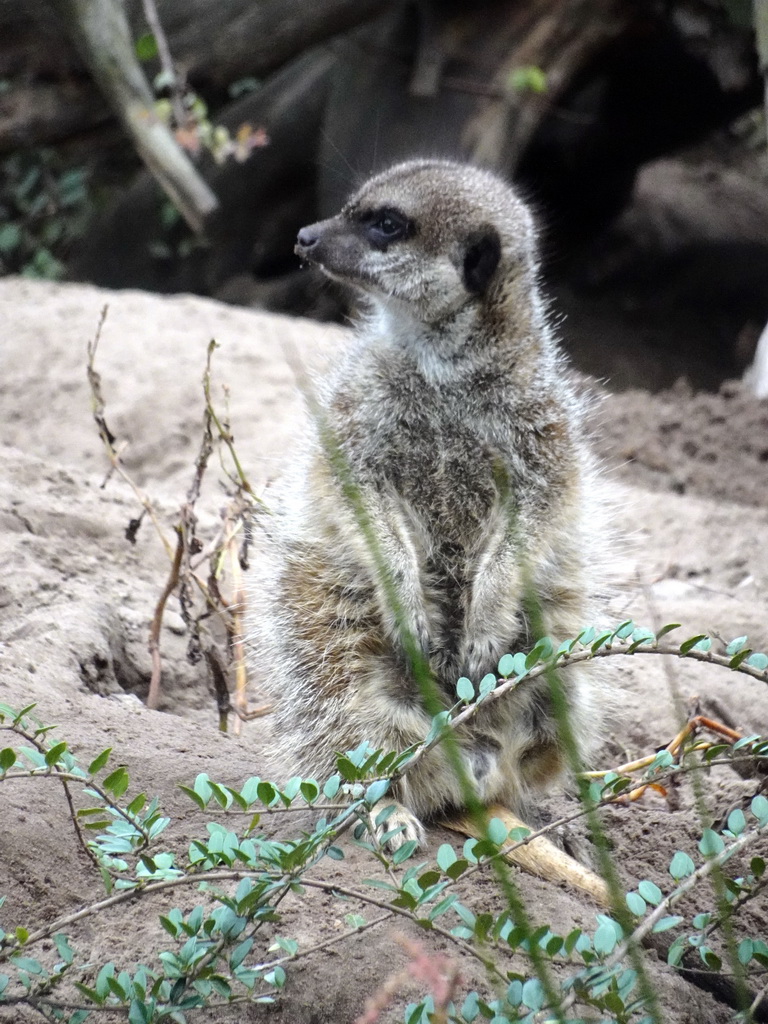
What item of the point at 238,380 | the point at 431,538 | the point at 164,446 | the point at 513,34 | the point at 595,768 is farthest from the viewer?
the point at 513,34

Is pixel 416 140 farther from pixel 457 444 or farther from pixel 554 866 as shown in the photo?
pixel 554 866

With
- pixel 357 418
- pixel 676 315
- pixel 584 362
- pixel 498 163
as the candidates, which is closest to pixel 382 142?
pixel 498 163

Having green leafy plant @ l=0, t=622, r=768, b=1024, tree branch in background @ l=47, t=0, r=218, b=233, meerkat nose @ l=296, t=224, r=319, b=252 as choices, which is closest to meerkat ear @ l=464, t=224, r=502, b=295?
meerkat nose @ l=296, t=224, r=319, b=252

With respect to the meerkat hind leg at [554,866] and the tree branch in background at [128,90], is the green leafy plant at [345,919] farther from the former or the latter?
the tree branch in background at [128,90]

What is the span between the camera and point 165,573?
329cm

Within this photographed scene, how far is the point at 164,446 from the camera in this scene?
4.23 m

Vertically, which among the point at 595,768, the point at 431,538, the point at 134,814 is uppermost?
the point at 134,814

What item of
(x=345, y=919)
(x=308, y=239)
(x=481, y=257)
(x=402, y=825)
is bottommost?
(x=402, y=825)

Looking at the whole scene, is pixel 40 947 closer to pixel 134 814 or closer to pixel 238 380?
pixel 134 814

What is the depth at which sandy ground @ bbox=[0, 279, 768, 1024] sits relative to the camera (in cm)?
180

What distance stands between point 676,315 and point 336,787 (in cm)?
669

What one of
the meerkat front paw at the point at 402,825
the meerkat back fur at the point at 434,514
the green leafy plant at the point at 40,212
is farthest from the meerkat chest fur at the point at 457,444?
the green leafy plant at the point at 40,212

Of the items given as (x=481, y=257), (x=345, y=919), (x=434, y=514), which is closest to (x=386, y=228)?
(x=481, y=257)

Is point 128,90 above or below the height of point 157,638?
above
